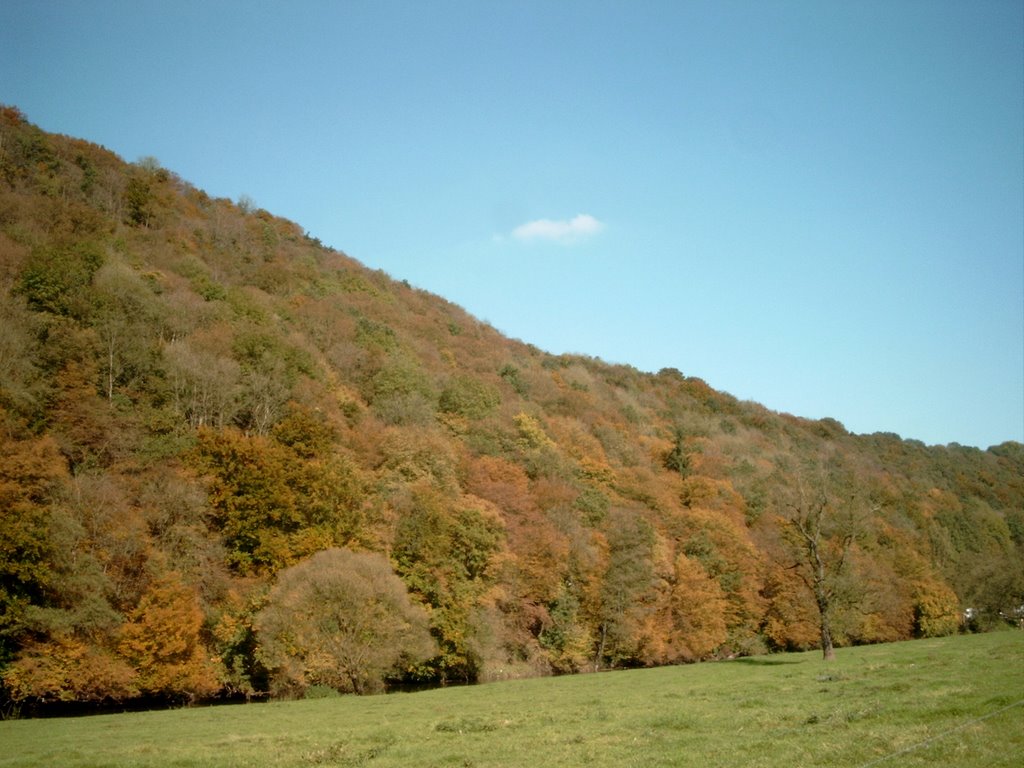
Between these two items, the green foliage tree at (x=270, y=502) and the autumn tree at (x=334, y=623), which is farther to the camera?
the green foliage tree at (x=270, y=502)

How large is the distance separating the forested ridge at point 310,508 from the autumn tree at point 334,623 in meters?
0.15

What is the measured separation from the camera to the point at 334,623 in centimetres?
3834

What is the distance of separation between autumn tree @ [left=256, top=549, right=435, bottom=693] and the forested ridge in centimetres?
15

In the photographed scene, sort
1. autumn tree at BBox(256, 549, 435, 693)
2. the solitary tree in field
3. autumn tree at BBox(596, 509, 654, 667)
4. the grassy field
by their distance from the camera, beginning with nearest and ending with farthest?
1. the grassy field
2. autumn tree at BBox(256, 549, 435, 693)
3. the solitary tree in field
4. autumn tree at BBox(596, 509, 654, 667)

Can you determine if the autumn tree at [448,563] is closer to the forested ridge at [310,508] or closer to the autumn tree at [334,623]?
the forested ridge at [310,508]

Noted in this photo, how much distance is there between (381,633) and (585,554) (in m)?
26.2

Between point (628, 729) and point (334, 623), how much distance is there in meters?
23.2

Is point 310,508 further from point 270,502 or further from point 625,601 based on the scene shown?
point 625,601

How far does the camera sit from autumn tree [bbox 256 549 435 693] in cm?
3803

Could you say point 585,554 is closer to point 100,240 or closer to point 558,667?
point 558,667

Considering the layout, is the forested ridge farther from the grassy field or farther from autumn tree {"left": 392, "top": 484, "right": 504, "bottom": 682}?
the grassy field

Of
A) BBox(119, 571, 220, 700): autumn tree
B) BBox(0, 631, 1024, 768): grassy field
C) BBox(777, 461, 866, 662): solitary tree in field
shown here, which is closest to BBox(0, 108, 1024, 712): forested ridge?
BBox(119, 571, 220, 700): autumn tree

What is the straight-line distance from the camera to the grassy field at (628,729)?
14430 mm

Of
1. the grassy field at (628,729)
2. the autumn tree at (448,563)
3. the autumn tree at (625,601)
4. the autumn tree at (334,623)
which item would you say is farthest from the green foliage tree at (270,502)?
the autumn tree at (625,601)
